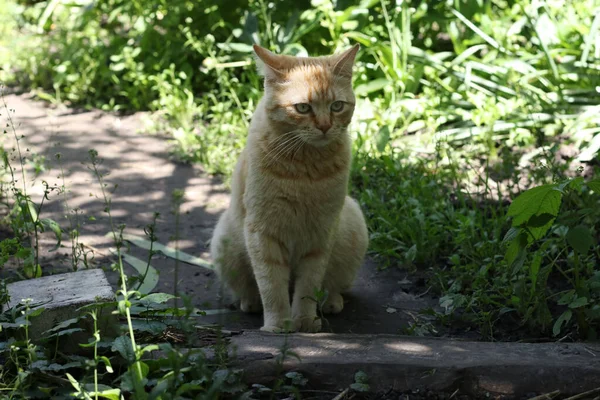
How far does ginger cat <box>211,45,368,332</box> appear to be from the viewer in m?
3.43

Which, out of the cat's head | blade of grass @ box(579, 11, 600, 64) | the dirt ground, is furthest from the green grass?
the cat's head

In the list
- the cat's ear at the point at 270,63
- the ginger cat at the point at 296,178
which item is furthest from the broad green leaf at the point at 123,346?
the cat's ear at the point at 270,63

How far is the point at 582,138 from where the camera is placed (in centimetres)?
516

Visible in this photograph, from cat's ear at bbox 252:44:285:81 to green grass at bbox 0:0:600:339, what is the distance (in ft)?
4.30

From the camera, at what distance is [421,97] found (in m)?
6.10

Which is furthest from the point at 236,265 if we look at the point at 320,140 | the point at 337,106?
the point at 337,106

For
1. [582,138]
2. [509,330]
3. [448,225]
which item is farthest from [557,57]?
[509,330]

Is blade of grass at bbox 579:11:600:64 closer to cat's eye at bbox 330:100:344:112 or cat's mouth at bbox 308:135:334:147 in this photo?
cat's eye at bbox 330:100:344:112

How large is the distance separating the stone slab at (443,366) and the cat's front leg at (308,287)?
662mm

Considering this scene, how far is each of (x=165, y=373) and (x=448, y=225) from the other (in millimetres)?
2271

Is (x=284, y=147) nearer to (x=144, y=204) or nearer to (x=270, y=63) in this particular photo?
(x=270, y=63)

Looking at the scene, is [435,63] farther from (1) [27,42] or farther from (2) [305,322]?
(1) [27,42]

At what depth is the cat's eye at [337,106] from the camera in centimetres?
347

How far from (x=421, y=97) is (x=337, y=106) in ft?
9.05
